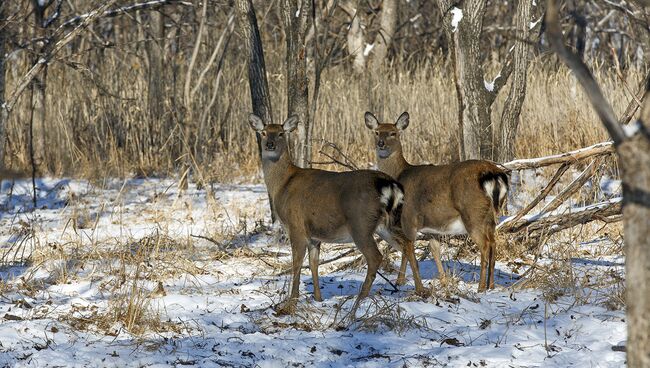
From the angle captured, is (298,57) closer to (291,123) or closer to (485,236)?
(291,123)

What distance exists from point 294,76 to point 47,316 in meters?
3.72

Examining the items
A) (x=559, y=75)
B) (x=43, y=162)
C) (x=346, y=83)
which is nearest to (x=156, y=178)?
(x=43, y=162)

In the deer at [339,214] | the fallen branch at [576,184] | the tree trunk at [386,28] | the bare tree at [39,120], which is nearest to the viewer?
the deer at [339,214]

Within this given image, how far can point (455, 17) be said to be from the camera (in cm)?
913

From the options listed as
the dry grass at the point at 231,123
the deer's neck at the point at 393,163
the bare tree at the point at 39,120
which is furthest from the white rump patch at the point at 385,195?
the bare tree at the point at 39,120

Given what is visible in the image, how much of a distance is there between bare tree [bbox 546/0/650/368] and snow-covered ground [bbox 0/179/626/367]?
1980mm

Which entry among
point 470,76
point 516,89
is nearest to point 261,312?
point 470,76

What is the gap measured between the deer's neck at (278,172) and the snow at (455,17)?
7.64 ft

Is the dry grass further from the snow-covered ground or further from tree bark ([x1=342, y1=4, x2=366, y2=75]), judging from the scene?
the snow-covered ground

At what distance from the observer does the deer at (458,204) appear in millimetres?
7258

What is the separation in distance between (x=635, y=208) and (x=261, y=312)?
3.62 meters

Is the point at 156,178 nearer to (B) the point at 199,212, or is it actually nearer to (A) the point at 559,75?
(B) the point at 199,212

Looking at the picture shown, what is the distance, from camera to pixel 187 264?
7.96 m

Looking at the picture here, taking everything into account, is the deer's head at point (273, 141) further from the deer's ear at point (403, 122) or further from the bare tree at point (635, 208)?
the bare tree at point (635, 208)
